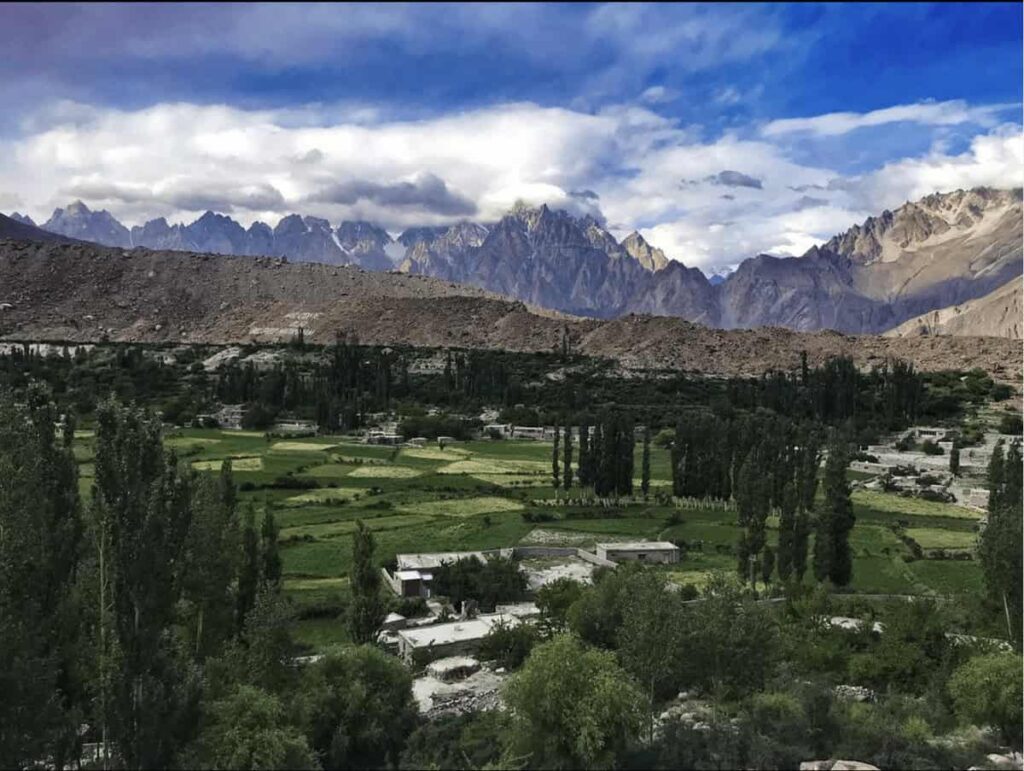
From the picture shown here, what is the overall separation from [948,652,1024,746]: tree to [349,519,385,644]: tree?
807 inches

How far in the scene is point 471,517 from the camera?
2462 inches

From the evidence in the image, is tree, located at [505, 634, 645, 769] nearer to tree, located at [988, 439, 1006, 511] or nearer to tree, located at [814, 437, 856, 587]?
tree, located at [988, 439, 1006, 511]

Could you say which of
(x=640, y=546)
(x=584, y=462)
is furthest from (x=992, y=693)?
(x=584, y=462)

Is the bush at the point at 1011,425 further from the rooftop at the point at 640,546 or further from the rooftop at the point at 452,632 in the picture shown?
the rooftop at the point at 452,632

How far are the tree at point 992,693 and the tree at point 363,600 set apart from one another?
807 inches

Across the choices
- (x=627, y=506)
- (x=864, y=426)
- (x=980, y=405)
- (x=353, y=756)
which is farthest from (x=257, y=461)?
(x=980, y=405)

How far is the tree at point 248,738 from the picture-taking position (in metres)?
21.2

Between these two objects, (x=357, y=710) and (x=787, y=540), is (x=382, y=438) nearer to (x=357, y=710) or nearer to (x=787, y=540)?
(x=787, y=540)

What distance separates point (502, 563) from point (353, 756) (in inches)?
817

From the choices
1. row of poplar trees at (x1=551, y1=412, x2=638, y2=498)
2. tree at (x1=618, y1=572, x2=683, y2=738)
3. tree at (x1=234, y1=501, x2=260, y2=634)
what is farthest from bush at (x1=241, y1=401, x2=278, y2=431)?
tree at (x1=618, y1=572, x2=683, y2=738)

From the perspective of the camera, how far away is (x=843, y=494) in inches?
1865

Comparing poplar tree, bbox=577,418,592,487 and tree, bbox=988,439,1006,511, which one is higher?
tree, bbox=988,439,1006,511

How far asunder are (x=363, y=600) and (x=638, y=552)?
23.9 meters

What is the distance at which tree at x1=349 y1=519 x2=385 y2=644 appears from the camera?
32.8 meters
